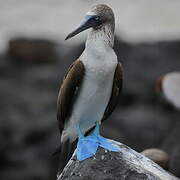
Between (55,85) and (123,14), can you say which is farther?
(123,14)

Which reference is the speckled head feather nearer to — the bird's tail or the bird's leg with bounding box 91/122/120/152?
the bird's leg with bounding box 91/122/120/152

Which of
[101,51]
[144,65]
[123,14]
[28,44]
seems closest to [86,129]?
[101,51]

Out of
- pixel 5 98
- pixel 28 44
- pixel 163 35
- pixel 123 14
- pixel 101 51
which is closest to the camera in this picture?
pixel 101 51

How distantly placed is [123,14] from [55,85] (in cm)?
1146

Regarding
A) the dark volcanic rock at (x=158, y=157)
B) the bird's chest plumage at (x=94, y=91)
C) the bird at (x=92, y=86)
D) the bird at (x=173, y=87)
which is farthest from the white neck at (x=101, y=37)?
the bird at (x=173, y=87)

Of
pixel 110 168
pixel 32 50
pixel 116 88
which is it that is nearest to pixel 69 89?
pixel 116 88

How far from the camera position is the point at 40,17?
26.4 m

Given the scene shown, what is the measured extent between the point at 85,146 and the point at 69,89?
0.57m

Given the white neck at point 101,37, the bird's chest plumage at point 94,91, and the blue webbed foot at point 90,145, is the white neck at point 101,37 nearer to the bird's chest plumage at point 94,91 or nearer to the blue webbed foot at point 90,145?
the bird's chest plumage at point 94,91

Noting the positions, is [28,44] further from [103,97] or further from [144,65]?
[103,97]

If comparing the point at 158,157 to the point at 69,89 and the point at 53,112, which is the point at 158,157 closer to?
the point at 69,89

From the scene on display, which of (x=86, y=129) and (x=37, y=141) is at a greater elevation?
(x=86, y=129)

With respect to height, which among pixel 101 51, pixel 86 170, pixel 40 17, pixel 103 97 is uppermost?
pixel 101 51

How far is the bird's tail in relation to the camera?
7.42m
